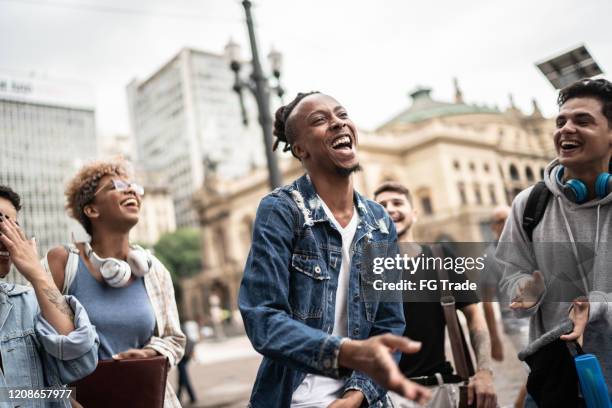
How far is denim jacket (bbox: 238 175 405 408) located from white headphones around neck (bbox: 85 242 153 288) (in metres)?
1.02

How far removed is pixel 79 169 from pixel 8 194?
2.05 ft

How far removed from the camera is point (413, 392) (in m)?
1.20

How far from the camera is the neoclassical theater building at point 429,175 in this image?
280 inches

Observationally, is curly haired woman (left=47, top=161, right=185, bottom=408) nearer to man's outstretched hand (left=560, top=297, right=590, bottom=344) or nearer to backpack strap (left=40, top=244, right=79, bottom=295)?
backpack strap (left=40, top=244, right=79, bottom=295)

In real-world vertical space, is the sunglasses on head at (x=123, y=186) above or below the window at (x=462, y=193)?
below

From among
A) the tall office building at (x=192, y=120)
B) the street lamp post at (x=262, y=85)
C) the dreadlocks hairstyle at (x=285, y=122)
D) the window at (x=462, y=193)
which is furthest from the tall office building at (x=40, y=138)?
the tall office building at (x=192, y=120)

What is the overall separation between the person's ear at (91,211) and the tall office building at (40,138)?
258 centimetres

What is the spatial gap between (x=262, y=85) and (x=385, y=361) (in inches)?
315

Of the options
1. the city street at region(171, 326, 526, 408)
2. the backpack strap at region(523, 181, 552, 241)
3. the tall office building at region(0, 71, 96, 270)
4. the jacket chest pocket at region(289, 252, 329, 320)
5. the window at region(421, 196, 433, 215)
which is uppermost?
the window at region(421, 196, 433, 215)

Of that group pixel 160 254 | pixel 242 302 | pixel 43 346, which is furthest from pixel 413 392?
pixel 160 254

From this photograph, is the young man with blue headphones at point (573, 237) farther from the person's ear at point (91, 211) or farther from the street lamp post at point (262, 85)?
the street lamp post at point (262, 85)

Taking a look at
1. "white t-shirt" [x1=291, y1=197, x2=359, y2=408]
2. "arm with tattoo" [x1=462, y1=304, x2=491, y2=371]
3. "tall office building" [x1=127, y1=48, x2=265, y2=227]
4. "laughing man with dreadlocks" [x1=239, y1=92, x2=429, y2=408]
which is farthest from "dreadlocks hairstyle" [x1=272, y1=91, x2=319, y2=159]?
"tall office building" [x1=127, y1=48, x2=265, y2=227]

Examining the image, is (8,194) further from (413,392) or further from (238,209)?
(238,209)

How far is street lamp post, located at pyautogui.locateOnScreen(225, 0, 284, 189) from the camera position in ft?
27.0
